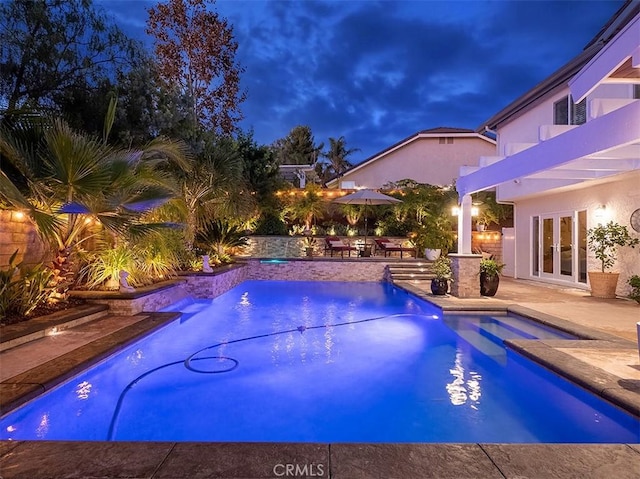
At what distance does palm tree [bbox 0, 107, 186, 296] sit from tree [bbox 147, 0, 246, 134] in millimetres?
14456

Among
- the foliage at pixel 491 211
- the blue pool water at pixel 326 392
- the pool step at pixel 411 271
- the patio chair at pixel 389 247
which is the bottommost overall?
the blue pool water at pixel 326 392

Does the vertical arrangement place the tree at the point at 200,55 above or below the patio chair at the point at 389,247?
above

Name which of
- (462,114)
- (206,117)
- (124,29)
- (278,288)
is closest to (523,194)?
(278,288)

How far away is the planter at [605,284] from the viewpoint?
9828 mm

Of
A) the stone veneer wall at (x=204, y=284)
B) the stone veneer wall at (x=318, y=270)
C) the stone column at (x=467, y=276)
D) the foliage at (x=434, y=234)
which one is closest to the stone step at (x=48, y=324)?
the stone veneer wall at (x=204, y=284)

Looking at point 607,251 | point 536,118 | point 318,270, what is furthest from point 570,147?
point 318,270

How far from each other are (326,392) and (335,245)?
43.8 feet

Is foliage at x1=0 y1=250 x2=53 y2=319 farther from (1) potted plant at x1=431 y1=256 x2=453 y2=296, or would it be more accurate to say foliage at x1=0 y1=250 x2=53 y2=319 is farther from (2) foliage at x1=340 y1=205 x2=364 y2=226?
(2) foliage at x1=340 y1=205 x2=364 y2=226

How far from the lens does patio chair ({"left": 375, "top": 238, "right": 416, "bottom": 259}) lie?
1750 centimetres

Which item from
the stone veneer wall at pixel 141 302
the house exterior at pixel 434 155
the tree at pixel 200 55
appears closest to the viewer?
the stone veneer wall at pixel 141 302

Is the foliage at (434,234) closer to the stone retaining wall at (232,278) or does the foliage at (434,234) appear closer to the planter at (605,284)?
the stone retaining wall at (232,278)

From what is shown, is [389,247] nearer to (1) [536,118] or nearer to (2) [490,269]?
(1) [536,118]

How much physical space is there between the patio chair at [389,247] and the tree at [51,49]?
12.0 m

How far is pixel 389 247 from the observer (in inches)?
700
